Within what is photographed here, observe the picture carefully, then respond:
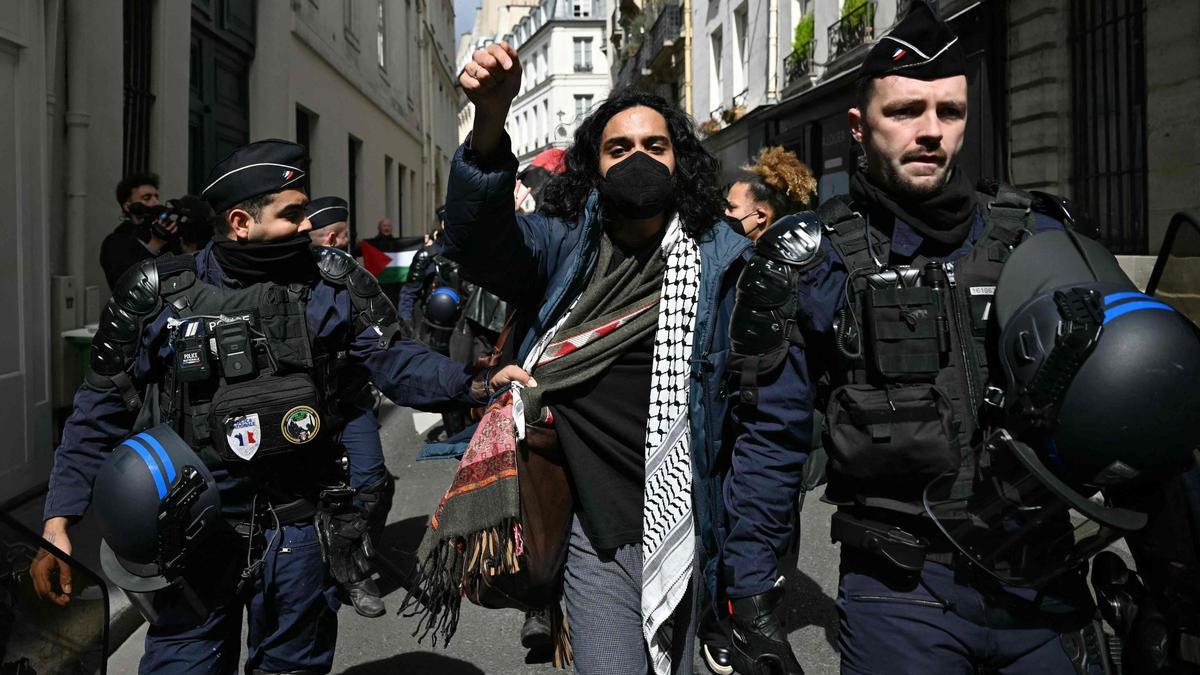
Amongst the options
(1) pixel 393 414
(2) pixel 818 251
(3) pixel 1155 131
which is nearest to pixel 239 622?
(2) pixel 818 251

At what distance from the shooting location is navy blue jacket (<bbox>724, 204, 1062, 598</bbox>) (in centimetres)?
215

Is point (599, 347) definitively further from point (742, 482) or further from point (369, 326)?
point (369, 326)

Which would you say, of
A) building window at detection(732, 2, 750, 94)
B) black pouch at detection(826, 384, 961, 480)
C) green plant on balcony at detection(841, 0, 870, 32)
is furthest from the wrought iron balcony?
black pouch at detection(826, 384, 961, 480)

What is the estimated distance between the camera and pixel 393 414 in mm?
10281

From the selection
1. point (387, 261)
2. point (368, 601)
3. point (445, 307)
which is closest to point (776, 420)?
point (368, 601)

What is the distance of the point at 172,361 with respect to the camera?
8.82 feet

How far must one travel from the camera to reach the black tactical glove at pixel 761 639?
2.06m

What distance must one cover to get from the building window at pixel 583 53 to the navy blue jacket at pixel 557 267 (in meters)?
62.9

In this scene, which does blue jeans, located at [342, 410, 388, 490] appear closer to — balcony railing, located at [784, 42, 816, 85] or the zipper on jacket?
the zipper on jacket

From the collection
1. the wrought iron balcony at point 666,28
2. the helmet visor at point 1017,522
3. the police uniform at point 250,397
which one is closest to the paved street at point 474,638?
the police uniform at point 250,397

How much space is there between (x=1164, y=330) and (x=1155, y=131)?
26.6 ft

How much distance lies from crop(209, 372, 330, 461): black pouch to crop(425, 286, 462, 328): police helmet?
4.44 m

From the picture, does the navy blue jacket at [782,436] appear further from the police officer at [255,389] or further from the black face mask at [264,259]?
the black face mask at [264,259]

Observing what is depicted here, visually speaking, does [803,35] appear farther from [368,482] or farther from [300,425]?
[300,425]
